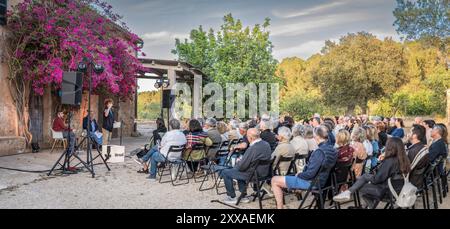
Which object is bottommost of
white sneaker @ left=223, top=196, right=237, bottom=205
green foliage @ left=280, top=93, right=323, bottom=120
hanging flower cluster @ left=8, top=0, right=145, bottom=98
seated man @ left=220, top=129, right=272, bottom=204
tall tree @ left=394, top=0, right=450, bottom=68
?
Answer: white sneaker @ left=223, top=196, right=237, bottom=205

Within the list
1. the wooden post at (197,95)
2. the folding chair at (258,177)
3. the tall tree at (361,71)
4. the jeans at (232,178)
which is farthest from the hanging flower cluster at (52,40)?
the tall tree at (361,71)

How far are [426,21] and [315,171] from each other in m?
21.7

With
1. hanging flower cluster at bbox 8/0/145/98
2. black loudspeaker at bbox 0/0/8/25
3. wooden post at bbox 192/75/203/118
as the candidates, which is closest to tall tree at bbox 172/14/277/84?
wooden post at bbox 192/75/203/118

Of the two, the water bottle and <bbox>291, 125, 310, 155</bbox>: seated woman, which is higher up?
<bbox>291, 125, 310, 155</bbox>: seated woman

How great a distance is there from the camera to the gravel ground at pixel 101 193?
5.29 m

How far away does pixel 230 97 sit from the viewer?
2177 cm

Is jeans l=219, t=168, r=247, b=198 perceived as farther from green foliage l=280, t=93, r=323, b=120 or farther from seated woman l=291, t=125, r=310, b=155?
green foliage l=280, t=93, r=323, b=120

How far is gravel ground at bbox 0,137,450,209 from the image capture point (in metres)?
5.29

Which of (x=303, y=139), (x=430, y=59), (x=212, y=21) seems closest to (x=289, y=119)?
(x=303, y=139)

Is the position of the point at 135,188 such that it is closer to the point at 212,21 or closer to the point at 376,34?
the point at 212,21

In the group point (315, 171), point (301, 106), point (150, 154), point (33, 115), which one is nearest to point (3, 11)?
point (33, 115)

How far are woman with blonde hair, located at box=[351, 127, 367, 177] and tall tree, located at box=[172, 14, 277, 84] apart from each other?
628 inches

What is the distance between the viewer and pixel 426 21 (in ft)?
73.8

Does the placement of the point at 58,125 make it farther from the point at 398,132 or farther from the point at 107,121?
the point at 398,132
